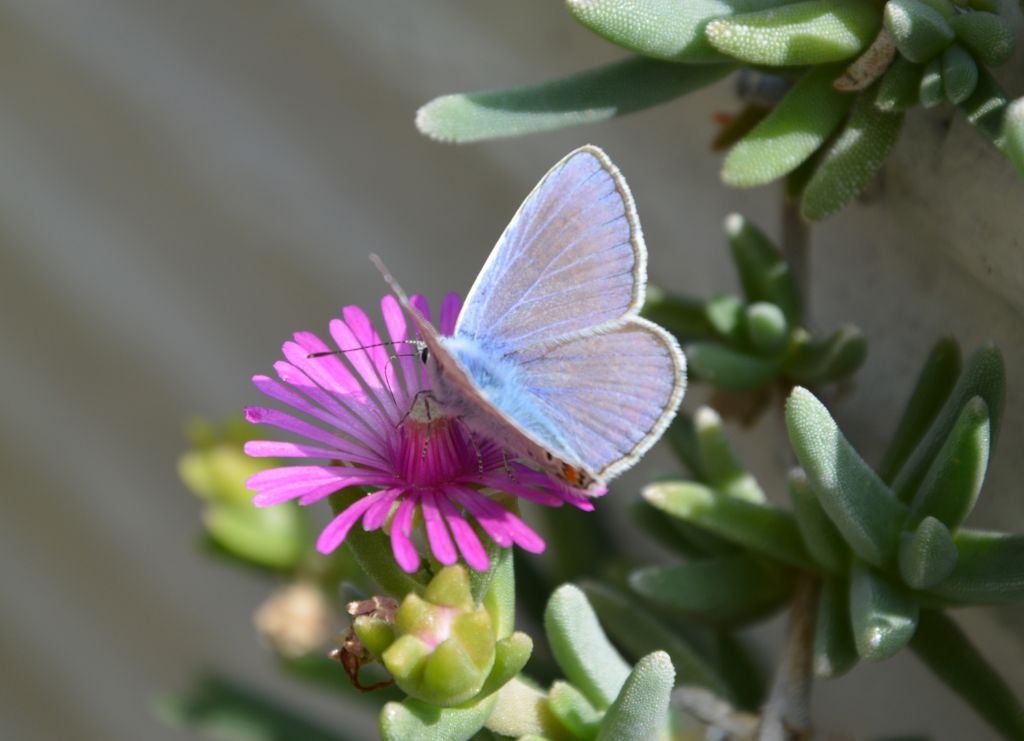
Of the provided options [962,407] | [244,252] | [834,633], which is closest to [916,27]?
[962,407]

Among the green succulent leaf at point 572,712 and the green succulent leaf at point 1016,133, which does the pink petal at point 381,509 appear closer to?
the green succulent leaf at point 572,712

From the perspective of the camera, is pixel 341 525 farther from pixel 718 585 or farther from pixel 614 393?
pixel 718 585

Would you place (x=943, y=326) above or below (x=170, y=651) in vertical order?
above

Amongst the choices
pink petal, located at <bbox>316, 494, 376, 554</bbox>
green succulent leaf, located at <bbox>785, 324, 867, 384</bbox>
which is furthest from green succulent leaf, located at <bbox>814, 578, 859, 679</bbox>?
pink petal, located at <bbox>316, 494, 376, 554</bbox>

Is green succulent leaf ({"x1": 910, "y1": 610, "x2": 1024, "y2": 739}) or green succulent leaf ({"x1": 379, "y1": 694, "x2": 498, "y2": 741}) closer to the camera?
green succulent leaf ({"x1": 379, "y1": 694, "x2": 498, "y2": 741})

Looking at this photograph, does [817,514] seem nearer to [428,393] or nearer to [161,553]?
[428,393]

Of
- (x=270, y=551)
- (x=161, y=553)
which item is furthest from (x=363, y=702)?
(x=161, y=553)

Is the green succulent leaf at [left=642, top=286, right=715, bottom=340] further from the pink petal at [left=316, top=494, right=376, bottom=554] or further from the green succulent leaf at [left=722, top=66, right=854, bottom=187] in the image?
the pink petal at [left=316, top=494, right=376, bottom=554]
